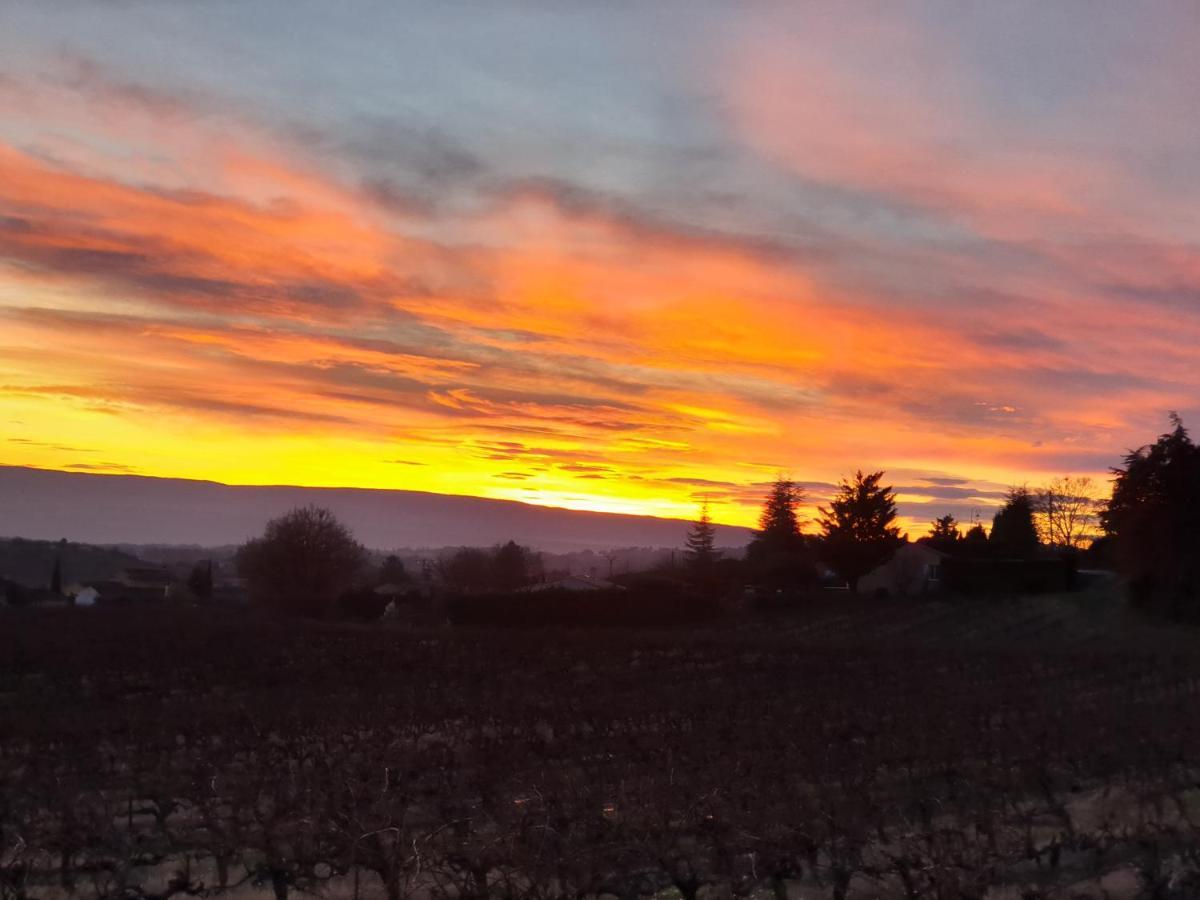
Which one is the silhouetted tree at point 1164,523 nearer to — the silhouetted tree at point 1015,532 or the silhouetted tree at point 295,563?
the silhouetted tree at point 1015,532

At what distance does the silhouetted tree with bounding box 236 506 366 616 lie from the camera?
6262 cm

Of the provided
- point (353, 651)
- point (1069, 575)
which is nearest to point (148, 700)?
point (353, 651)

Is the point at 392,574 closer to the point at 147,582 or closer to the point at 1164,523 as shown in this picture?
the point at 147,582

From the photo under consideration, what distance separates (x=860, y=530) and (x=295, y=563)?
30169 mm

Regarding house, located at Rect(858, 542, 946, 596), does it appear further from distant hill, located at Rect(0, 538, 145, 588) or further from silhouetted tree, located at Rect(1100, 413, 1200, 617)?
distant hill, located at Rect(0, 538, 145, 588)

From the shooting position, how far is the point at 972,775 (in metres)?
11.0

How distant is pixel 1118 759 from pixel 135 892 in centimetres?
869

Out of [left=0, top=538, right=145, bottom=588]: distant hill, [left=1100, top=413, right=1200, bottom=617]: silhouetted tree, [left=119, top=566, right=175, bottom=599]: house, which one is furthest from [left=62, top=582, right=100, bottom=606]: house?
[left=1100, top=413, right=1200, bottom=617]: silhouetted tree

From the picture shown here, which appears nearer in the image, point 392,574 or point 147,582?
point 147,582

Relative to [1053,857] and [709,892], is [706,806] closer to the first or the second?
[709,892]

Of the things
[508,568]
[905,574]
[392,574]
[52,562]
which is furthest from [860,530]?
[52,562]

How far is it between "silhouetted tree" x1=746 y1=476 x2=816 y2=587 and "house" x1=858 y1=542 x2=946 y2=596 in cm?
361

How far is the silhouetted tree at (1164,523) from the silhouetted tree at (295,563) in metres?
36.6

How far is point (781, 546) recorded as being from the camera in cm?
8150
